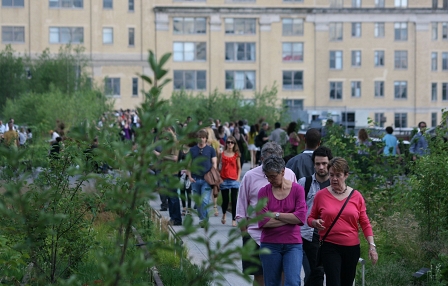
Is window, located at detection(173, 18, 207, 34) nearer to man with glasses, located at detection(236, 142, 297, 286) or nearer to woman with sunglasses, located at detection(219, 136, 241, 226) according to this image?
woman with sunglasses, located at detection(219, 136, 241, 226)

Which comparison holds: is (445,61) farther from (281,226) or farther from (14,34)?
(281,226)

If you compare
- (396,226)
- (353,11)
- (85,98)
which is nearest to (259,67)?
(353,11)

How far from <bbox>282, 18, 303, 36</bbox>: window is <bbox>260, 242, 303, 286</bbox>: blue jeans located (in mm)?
73964

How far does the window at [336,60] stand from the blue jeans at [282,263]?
7558 centimetres

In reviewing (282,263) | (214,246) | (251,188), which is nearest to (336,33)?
(214,246)

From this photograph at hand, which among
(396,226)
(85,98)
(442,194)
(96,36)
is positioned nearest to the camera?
(442,194)

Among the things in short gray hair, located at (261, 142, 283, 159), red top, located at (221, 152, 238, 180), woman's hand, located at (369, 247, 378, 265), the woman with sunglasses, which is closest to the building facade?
the woman with sunglasses

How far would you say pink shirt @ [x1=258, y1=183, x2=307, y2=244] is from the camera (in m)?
8.48

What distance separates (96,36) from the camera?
78875mm

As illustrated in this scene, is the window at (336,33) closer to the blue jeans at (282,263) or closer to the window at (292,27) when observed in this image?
the window at (292,27)

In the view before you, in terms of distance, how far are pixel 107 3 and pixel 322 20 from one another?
19032 mm

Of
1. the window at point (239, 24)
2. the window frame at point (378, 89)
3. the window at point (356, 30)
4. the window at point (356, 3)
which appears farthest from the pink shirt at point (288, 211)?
the window at point (356, 3)

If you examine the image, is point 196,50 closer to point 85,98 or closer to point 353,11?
point 353,11

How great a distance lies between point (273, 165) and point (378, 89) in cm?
7729
